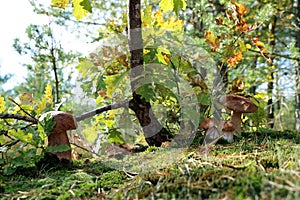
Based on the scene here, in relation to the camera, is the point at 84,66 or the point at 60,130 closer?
the point at 60,130

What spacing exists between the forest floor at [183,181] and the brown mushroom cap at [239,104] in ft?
1.04

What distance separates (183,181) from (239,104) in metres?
0.90

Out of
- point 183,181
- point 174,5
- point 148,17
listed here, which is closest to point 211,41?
point 148,17

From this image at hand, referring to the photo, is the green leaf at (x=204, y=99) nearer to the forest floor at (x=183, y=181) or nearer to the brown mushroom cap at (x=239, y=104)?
the brown mushroom cap at (x=239, y=104)

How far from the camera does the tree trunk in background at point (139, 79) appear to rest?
6.00 feet

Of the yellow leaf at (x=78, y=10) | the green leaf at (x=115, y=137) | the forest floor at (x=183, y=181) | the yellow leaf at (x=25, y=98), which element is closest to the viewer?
the forest floor at (x=183, y=181)

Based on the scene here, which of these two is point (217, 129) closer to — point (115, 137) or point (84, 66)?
point (115, 137)

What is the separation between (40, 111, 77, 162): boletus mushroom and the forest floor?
0.11m

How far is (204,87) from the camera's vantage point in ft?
6.43

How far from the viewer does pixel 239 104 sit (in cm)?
166

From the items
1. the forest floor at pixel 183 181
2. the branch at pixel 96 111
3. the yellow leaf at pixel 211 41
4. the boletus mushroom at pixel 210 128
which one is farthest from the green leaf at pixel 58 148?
the yellow leaf at pixel 211 41

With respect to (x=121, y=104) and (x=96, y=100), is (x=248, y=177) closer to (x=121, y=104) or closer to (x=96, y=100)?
(x=121, y=104)

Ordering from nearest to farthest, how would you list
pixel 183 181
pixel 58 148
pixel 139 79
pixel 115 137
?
pixel 183 181
pixel 58 148
pixel 139 79
pixel 115 137

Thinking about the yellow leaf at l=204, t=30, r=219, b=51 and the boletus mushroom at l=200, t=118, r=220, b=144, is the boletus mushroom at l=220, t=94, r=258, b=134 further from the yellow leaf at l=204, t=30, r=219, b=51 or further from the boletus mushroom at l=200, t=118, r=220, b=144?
the yellow leaf at l=204, t=30, r=219, b=51
